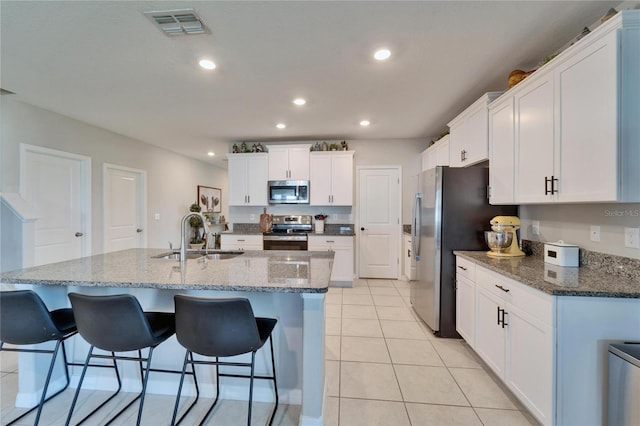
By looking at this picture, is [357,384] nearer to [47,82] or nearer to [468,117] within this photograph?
[468,117]

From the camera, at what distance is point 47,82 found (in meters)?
2.62

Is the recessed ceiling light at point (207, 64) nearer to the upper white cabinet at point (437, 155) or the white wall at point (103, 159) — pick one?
the white wall at point (103, 159)

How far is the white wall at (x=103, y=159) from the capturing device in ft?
9.95

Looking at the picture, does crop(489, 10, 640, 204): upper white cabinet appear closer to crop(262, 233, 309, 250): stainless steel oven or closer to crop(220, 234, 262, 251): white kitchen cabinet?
crop(262, 233, 309, 250): stainless steel oven

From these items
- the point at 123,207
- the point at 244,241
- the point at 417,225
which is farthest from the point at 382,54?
the point at 123,207

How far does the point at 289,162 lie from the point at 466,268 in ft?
10.3

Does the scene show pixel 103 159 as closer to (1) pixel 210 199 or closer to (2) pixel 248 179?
(2) pixel 248 179

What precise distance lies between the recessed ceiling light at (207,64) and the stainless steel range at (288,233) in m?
2.61

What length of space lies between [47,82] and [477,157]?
14.1ft

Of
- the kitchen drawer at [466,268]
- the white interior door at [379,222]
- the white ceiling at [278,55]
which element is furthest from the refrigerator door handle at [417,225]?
the white interior door at [379,222]

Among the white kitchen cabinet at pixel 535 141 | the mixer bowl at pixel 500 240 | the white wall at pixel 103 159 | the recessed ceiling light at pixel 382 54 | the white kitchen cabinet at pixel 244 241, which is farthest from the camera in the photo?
the white kitchen cabinet at pixel 244 241

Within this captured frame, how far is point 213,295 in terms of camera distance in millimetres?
1765

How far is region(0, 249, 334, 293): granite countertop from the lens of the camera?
1438 millimetres

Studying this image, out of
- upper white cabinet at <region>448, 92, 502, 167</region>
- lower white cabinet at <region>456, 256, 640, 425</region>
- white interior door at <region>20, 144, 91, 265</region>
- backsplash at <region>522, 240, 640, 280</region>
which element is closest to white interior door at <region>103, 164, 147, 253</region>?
white interior door at <region>20, 144, 91, 265</region>
